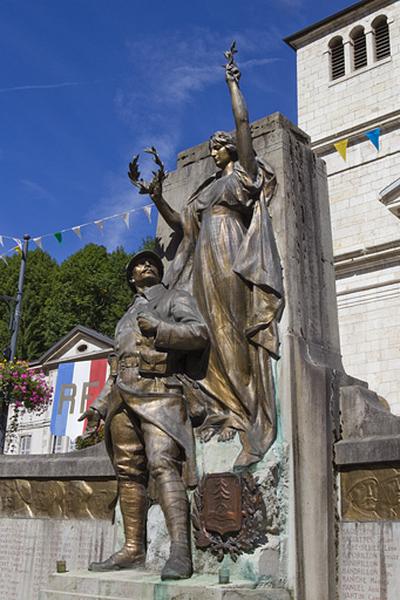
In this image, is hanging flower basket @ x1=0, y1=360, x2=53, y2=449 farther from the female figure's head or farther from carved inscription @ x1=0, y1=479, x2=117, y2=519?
the female figure's head

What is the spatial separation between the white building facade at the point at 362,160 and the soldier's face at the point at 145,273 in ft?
59.3

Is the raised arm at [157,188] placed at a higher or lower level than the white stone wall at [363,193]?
lower

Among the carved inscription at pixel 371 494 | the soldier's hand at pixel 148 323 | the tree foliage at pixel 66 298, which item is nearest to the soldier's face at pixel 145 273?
the soldier's hand at pixel 148 323

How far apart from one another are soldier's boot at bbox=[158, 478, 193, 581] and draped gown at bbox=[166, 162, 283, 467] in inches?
21.0

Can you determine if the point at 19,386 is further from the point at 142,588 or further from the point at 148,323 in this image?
the point at 142,588

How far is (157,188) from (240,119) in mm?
1295

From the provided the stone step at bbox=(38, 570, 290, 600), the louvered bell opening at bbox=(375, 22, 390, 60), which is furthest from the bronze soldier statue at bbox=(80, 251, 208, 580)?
the louvered bell opening at bbox=(375, 22, 390, 60)

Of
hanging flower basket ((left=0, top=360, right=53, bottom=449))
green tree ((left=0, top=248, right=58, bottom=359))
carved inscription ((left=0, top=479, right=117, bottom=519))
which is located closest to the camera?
carved inscription ((left=0, top=479, right=117, bottom=519))

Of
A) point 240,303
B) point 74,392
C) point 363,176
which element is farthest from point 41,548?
point 363,176

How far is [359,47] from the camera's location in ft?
101

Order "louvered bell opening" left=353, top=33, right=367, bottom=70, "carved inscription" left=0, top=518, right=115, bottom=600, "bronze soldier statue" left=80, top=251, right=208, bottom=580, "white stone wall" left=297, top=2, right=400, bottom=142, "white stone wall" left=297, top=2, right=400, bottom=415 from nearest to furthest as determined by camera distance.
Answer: "bronze soldier statue" left=80, top=251, right=208, bottom=580 → "carved inscription" left=0, top=518, right=115, bottom=600 → "white stone wall" left=297, top=2, right=400, bottom=415 → "white stone wall" left=297, top=2, right=400, bottom=142 → "louvered bell opening" left=353, top=33, right=367, bottom=70

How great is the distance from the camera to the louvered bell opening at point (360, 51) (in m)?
30.4

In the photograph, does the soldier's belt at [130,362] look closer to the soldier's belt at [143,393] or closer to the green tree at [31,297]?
the soldier's belt at [143,393]

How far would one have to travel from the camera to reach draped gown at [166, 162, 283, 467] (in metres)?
6.04
